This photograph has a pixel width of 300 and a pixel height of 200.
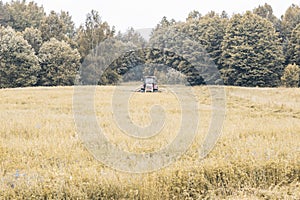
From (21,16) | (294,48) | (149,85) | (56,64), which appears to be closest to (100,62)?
(56,64)

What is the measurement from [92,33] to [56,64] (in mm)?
7912

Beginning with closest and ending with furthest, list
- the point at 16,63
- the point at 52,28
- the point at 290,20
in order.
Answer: the point at 16,63 < the point at 52,28 < the point at 290,20

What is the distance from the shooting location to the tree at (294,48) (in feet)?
156

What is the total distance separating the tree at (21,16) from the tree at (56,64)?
15.7 meters

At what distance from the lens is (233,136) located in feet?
29.3

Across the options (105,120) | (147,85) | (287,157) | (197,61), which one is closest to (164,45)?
(197,61)

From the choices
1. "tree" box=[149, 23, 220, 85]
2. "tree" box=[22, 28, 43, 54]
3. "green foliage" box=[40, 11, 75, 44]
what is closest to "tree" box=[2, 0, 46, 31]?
"green foliage" box=[40, 11, 75, 44]

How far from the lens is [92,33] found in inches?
1964

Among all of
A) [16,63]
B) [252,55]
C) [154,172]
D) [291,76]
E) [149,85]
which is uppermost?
[252,55]

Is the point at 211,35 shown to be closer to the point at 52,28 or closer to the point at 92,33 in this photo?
the point at 92,33

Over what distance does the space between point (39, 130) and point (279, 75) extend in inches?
1695

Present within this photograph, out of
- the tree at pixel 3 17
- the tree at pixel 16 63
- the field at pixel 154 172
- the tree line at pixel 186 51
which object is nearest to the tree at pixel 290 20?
the tree line at pixel 186 51

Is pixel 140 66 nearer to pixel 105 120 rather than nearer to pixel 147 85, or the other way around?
pixel 147 85

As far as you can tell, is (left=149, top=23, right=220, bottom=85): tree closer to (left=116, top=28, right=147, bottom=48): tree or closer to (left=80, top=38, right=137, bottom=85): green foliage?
(left=80, top=38, right=137, bottom=85): green foliage
